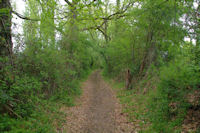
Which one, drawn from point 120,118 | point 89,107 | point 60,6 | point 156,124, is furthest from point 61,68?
point 156,124

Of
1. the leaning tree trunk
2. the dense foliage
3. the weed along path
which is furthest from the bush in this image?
the leaning tree trunk

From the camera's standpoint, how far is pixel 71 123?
17.5 feet

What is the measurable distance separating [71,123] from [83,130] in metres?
0.73

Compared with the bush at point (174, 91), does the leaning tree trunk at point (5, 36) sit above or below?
above

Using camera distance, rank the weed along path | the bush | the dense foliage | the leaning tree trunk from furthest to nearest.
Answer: the weed along path → the leaning tree trunk → the dense foliage → the bush

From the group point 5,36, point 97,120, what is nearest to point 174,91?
point 97,120

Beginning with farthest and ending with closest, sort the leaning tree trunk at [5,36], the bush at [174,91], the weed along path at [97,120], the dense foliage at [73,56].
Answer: the weed along path at [97,120] < the leaning tree trunk at [5,36] < the dense foliage at [73,56] < the bush at [174,91]

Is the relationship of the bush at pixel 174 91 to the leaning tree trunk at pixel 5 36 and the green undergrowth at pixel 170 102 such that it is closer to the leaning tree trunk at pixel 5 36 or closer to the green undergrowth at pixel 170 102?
the green undergrowth at pixel 170 102

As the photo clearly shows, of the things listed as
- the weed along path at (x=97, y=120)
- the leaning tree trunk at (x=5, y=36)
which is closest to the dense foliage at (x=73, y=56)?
the leaning tree trunk at (x=5, y=36)

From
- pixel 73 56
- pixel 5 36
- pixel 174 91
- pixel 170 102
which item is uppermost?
pixel 5 36

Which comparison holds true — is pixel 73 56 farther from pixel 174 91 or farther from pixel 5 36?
pixel 174 91

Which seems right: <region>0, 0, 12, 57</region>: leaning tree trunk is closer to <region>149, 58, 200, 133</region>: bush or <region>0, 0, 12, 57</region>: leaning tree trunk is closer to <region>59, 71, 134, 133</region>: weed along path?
<region>59, 71, 134, 133</region>: weed along path

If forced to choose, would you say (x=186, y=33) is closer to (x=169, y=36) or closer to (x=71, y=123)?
(x=169, y=36)

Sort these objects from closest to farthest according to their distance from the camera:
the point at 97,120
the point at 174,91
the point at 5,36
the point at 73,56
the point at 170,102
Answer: the point at 174,91 < the point at 5,36 < the point at 170,102 < the point at 97,120 < the point at 73,56
